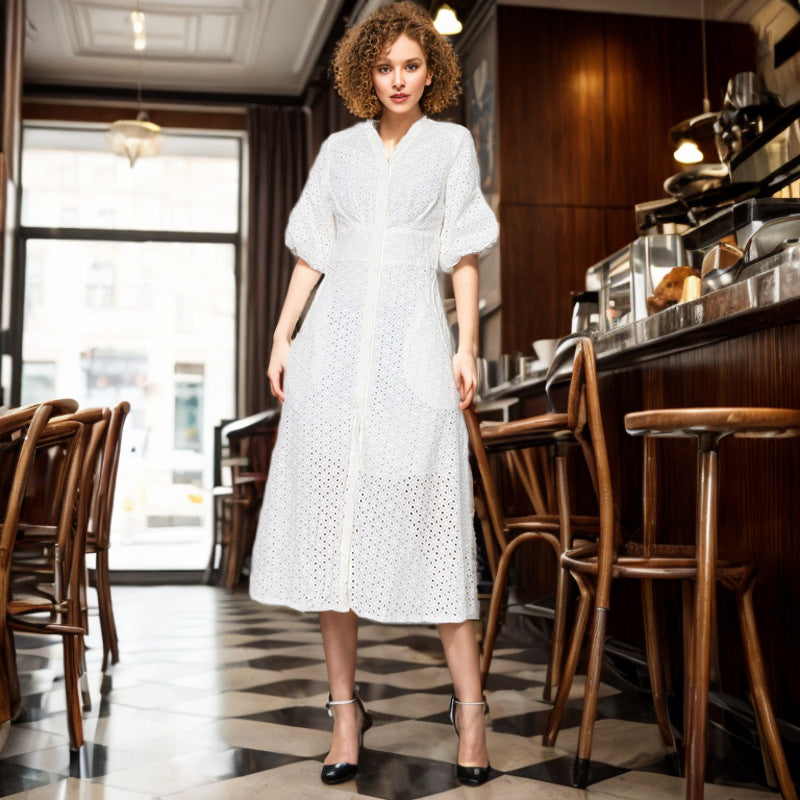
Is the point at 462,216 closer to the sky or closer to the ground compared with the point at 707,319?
closer to the sky

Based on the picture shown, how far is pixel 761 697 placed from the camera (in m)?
1.71

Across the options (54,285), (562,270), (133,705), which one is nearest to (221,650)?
(133,705)

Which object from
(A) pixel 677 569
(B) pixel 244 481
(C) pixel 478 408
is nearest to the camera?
(A) pixel 677 569

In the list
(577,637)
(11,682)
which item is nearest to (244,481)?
(11,682)

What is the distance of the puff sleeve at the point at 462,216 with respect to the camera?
201cm

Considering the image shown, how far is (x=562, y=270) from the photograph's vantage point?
17.4ft

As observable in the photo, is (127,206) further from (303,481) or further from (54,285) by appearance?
(303,481)

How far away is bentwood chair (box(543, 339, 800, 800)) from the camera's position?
160 cm

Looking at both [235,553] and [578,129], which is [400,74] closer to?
[578,129]

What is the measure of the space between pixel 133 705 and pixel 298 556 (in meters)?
1.05

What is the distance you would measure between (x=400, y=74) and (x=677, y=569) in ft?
3.57

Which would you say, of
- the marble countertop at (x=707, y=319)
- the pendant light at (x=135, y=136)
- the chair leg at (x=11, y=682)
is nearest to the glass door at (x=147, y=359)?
the pendant light at (x=135, y=136)

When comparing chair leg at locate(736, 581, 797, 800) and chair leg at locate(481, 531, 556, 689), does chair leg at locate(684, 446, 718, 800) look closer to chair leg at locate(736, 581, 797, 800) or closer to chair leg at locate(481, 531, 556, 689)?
chair leg at locate(736, 581, 797, 800)

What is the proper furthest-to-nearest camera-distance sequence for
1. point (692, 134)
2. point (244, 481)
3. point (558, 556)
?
point (244, 481)
point (692, 134)
point (558, 556)
